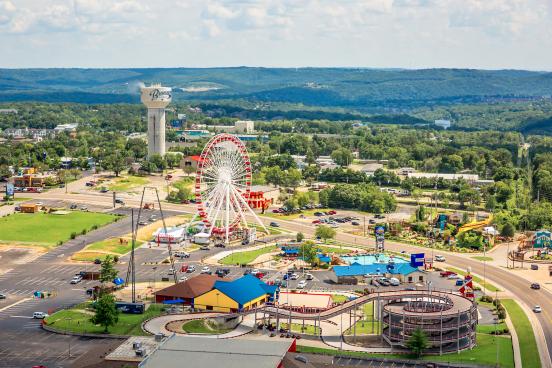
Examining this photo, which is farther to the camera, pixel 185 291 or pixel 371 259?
pixel 371 259

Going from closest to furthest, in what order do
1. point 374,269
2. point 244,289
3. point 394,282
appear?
point 244,289
point 394,282
point 374,269

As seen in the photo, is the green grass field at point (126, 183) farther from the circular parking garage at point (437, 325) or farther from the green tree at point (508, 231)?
the circular parking garage at point (437, 325)

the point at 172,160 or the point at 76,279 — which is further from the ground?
the point at 172,160

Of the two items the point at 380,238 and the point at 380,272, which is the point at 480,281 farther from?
the point at 380,238

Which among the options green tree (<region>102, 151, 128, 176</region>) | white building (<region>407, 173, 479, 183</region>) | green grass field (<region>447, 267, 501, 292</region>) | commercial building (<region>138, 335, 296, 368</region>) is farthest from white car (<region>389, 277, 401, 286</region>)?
green tree (<region>102, 151, 128, 176</region>)

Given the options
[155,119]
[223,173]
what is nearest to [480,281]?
[223,173]

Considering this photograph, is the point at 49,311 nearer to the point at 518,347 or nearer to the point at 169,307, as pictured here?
the point at 169,307

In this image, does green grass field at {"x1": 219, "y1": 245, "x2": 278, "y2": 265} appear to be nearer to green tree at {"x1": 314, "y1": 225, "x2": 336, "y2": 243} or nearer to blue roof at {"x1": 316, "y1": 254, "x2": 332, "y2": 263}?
green tree at {"x1": 314, "y1": 225, "x2": 336, "y2": 243}
